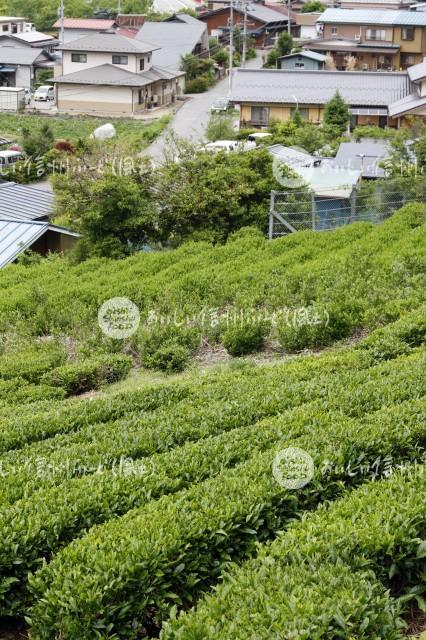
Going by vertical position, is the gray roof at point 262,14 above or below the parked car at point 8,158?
above

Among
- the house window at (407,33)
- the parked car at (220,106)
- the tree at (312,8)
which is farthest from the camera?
the tree at (312,8)

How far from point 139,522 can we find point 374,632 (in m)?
2.04

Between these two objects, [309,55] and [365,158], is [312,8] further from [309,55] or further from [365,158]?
[365,158]

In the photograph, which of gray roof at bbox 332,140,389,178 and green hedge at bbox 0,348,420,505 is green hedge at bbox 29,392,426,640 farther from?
gray roof at bbox 332,140,389,178

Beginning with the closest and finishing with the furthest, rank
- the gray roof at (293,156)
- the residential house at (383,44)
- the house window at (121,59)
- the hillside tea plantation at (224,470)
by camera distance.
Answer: the hillside tea plantation at (224,470) → the gray roof at (293,156) → the house window at (121,59) → the residential house at (383,44)

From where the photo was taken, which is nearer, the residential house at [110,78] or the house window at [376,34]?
the residential house at [110,78]

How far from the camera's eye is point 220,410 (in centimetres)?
1059

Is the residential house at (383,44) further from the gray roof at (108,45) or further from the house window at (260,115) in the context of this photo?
the house window at (260,115)

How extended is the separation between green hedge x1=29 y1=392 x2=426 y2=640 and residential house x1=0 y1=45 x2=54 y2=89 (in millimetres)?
46600

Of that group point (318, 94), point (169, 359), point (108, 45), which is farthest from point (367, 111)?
point (169, 359)

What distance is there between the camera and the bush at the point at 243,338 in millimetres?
14602

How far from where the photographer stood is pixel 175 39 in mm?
57938

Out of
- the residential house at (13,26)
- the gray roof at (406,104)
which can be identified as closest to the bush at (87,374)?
the gray roof at (406,104)

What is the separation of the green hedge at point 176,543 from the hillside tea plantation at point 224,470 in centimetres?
2
